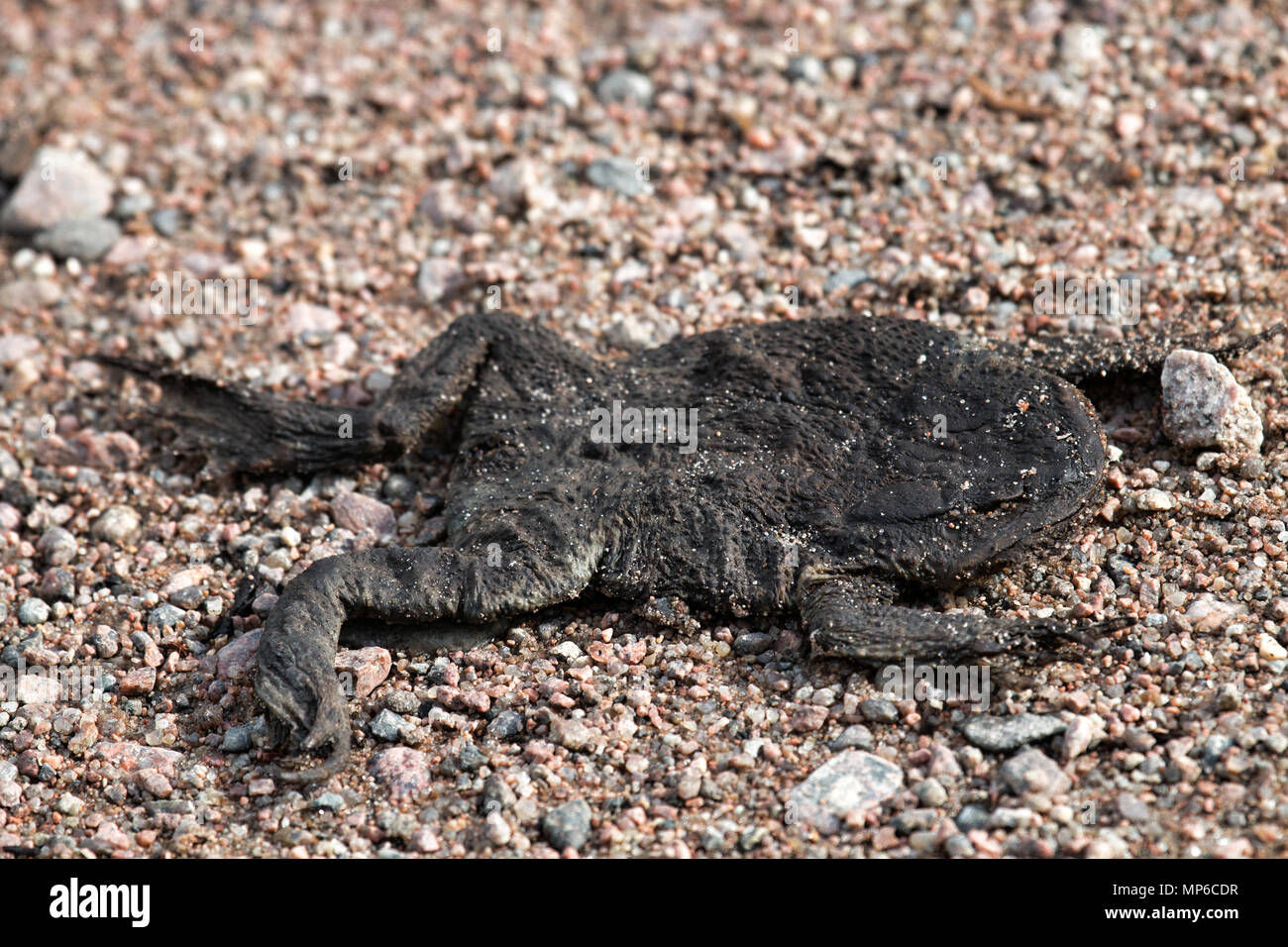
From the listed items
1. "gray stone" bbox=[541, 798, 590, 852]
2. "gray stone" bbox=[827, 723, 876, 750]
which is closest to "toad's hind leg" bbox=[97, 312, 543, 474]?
"gray stone" bbox=[541, 798, 590, 852]

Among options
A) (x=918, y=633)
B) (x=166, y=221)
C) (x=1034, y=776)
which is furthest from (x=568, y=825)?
→ (x=166, y=221)

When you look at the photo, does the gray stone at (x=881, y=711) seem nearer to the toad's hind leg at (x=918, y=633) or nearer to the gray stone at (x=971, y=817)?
the toad's hind leg at (x=918, y=633)

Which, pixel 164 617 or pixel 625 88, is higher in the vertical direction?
pixel 625 88

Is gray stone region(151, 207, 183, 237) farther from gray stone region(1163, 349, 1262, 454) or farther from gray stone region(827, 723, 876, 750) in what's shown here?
gray stone region(1163, 349, 1262, 454)

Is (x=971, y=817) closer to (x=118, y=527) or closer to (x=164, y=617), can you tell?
(x=164, y=617)

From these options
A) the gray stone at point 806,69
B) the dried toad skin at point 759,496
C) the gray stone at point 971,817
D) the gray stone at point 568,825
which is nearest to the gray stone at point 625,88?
the gray stone at point 806,69

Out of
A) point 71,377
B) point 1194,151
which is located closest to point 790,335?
point 1194,151

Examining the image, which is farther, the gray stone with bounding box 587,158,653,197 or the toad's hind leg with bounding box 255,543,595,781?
the gray stone with bounding box 587,158,653,197

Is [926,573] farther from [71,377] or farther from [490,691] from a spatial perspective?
[71,377]

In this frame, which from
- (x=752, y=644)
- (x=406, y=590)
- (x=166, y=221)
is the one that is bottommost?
(x=752, y=644)
